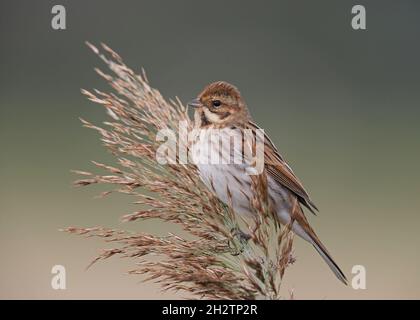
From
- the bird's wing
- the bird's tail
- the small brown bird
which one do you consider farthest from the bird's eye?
the bird's tail

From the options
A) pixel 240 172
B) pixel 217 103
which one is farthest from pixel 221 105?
pixel 240 172

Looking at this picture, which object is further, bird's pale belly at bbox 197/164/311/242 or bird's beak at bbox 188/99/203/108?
bird's beak at bbox 188/99/203/108

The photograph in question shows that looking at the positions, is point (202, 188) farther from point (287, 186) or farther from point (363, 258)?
point (363, 258)

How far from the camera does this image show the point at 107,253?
6.28ft

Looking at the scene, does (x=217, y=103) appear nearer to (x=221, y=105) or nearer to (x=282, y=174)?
(x=221, y=105)

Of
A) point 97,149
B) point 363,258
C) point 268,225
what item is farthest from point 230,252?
point 97,149

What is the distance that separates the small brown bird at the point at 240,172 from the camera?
242cm

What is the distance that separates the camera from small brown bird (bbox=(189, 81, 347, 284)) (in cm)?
242

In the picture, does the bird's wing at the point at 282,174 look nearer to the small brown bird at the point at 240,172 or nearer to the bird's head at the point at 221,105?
the small brown bird at the point at 240,172

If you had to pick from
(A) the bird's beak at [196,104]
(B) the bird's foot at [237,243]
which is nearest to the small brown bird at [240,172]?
(A) the bird's beak at [196,104]

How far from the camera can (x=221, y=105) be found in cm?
257

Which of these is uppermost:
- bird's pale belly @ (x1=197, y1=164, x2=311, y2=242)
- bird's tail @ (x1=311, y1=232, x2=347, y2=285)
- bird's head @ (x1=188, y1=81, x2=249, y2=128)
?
bird's head @ (x1=188, y1=81, x2=249, y2=128)

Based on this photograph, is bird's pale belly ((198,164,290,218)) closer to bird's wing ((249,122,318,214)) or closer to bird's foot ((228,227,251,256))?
bird's wing ((249,122,318,214))

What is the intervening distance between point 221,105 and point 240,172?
26 cm
